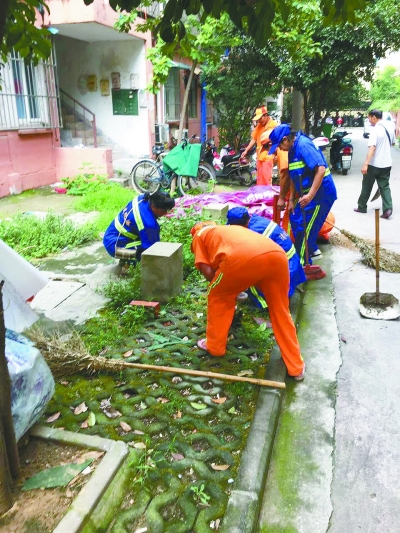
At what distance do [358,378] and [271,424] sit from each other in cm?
97

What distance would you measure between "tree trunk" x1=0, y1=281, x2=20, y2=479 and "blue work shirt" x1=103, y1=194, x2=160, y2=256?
2971mm

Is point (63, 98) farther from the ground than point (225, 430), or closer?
farther from the ground

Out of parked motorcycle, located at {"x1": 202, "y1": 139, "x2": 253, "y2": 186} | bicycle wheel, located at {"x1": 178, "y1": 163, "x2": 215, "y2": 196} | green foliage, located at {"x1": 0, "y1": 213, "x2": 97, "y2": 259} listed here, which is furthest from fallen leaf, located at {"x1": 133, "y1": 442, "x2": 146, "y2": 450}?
parked motorcycle, located at {"x1": 202, "y1": 139, "x2": 253, "y2": 186}

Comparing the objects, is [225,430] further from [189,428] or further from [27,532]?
[27,532]

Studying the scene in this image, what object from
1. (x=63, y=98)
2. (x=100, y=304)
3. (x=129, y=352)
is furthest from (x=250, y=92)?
(x=129, y=352)

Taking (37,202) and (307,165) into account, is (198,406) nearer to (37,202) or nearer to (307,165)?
(307,165)

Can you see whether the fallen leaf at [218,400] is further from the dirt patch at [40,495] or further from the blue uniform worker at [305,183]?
the blue uniform worker at [305,183]

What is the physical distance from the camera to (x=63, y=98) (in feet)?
42.2

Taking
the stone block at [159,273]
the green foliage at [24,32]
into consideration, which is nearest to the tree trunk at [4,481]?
the green foliage at [24,32]

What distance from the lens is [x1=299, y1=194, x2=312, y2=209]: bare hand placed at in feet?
15.8

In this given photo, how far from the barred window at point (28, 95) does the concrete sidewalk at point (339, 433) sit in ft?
23.9

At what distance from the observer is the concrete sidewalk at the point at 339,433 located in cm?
228

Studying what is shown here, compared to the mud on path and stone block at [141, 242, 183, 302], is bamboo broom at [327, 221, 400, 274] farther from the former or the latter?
Answer: the mud on path

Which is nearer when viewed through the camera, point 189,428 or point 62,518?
point 62,518
